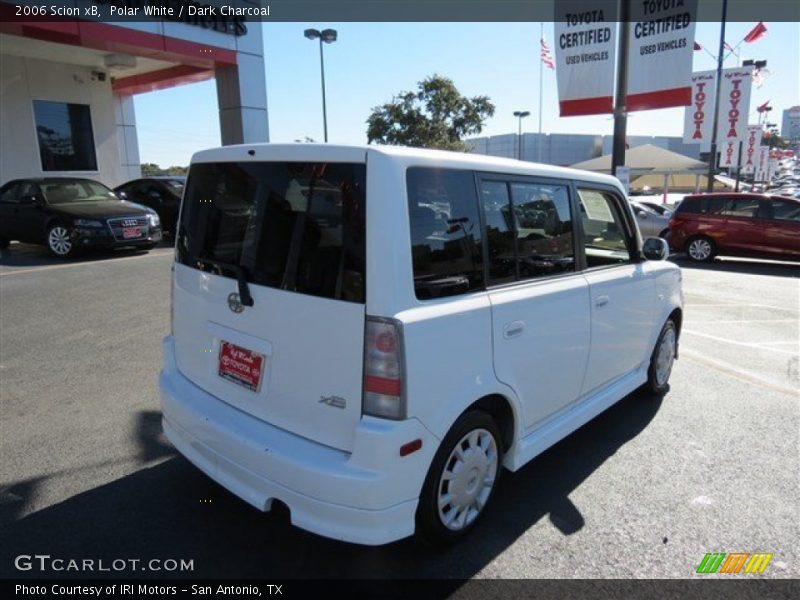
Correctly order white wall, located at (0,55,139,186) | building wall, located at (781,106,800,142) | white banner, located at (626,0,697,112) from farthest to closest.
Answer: building wall, located at (781,106,800,142)
white wall, located at (0,55,139,186)
white banner, located at (626,0,697,112)

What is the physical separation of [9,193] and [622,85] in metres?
12.8

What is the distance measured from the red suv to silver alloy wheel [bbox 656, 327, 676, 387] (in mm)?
9842

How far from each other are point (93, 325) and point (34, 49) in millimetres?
12520

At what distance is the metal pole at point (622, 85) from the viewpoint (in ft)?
33.8

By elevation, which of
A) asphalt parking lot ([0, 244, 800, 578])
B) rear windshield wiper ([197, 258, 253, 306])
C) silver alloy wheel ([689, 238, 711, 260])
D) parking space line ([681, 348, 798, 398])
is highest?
rear windshield wiper ([197, 258, 253, 306])

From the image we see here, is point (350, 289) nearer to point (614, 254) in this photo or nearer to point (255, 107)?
point (614, 254)

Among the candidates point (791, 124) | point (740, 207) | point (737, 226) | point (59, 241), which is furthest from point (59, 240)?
point (791, 124)

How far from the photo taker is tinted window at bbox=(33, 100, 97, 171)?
16625 mm

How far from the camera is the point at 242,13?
587 inches

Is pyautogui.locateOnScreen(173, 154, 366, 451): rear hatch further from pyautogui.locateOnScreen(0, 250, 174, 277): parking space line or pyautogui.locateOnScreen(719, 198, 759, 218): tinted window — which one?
pyautogui.locateOnScreen(719, 198, 759, 218): tinted window

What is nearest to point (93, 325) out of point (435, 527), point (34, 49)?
point (435, 527)

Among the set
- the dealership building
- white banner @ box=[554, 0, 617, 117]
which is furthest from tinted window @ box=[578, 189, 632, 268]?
the dealership building

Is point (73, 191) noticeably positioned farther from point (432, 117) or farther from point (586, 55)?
point (432, 117)

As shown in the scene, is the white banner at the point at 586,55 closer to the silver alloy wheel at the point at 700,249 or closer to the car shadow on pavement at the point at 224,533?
the silver alloy wheel at the point at 700,249
